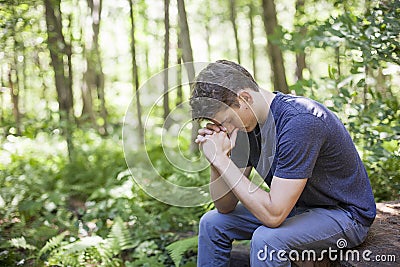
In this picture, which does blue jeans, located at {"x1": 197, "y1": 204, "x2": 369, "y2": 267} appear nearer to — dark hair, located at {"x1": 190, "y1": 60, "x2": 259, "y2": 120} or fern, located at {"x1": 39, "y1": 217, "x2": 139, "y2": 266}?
dark hair, located at {"x1": 190, "y1": 60, "x2": 259, "y2": 120}

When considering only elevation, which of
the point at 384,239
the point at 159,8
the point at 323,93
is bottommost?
the point at 384,239

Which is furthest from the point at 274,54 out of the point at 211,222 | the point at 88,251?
the point at 211,222

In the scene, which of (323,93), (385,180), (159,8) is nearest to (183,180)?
(323,93)

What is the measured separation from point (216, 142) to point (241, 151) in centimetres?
34

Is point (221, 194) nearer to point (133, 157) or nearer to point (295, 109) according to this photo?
point (295, 109)

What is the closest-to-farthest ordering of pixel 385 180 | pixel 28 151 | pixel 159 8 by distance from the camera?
pixel 385 180, pixel 28 151, pixel 159 8

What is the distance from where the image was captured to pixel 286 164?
2.43 meters

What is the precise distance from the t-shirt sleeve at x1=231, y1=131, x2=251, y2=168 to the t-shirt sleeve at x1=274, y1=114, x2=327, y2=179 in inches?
17.7

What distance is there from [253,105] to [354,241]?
0.96 metres

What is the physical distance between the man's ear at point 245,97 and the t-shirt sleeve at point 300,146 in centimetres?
29

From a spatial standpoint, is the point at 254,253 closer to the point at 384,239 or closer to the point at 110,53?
the point at 384,239

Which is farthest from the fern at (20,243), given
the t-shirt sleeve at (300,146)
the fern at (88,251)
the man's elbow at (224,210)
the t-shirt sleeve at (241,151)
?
the t-shirt sleeve at (300,146)

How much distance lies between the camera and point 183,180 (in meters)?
5.36

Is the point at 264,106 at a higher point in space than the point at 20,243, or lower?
higher
